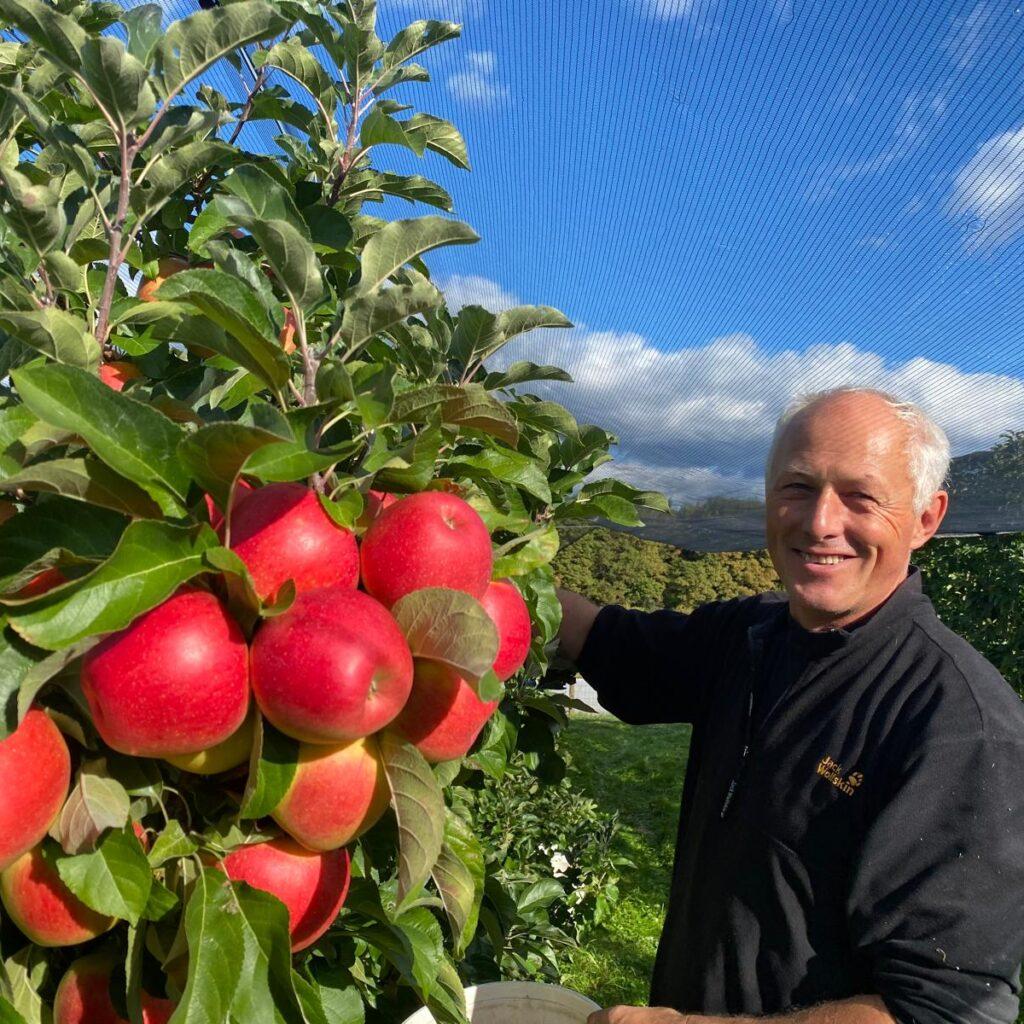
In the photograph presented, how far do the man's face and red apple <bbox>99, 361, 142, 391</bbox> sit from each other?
4.16ft

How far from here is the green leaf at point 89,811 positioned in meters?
0.72

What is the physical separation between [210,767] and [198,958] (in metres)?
0.15

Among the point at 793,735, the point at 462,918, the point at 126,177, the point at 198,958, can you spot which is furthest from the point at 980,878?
the point at 126,177

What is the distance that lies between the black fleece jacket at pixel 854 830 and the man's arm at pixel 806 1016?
1.1 inches

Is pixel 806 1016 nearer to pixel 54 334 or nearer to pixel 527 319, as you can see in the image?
pixel 527 319

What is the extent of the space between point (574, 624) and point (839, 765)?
0.64 m

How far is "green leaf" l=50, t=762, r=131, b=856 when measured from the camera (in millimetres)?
721

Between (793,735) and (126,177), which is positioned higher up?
(126,177)

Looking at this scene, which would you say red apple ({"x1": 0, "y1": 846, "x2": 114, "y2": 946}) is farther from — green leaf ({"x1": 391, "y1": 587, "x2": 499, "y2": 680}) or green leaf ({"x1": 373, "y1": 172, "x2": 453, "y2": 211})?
green leaf ({"x1": 373, "y1": 172, "x2": 453, "y2": 211})

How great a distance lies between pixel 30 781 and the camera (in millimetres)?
700

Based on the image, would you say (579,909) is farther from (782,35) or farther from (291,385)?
(782,35)

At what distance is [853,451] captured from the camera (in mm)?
1742

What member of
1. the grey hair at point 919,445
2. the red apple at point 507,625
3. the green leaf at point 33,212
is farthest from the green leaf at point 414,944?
the grey hair at point 919,445

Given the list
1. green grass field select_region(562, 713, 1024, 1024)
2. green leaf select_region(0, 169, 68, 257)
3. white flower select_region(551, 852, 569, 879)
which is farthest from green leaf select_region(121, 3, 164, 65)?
green grass field select_region(562, 713, 1024, 1024)
